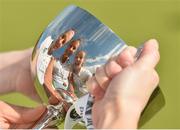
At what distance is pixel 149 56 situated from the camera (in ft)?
1.49

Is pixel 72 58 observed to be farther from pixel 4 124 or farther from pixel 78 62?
pixel 4 124

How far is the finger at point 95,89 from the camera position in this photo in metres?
0.46

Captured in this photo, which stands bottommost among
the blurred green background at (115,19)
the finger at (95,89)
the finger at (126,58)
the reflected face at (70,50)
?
the blurred green background at (115,19)

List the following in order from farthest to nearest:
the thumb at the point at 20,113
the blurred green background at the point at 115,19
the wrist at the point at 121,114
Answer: the blurred green background at the point at 115,19
the thumb at the point at 20,113
the wrist at the point at 121,114

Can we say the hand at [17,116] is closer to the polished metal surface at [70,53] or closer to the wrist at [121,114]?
the polished metal surface at [70,53]

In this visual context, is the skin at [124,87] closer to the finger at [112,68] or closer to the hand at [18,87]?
the finger at [112,68]

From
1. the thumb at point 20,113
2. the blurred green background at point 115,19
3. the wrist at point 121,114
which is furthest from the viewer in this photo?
the blurred green background at point 115,19

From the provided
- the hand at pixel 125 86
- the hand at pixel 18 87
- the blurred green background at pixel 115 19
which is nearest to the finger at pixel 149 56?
the hand at pixel 125 86

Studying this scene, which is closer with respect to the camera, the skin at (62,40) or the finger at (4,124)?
the skin at (62,40)

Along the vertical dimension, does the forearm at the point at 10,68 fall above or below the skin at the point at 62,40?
below

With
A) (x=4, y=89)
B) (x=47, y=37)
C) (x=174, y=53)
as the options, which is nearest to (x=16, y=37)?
(x=174, y=53)

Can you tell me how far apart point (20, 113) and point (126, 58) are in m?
0.22

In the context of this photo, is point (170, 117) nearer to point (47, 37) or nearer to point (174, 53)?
point (174, 53)

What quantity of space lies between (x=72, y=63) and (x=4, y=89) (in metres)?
0.19
